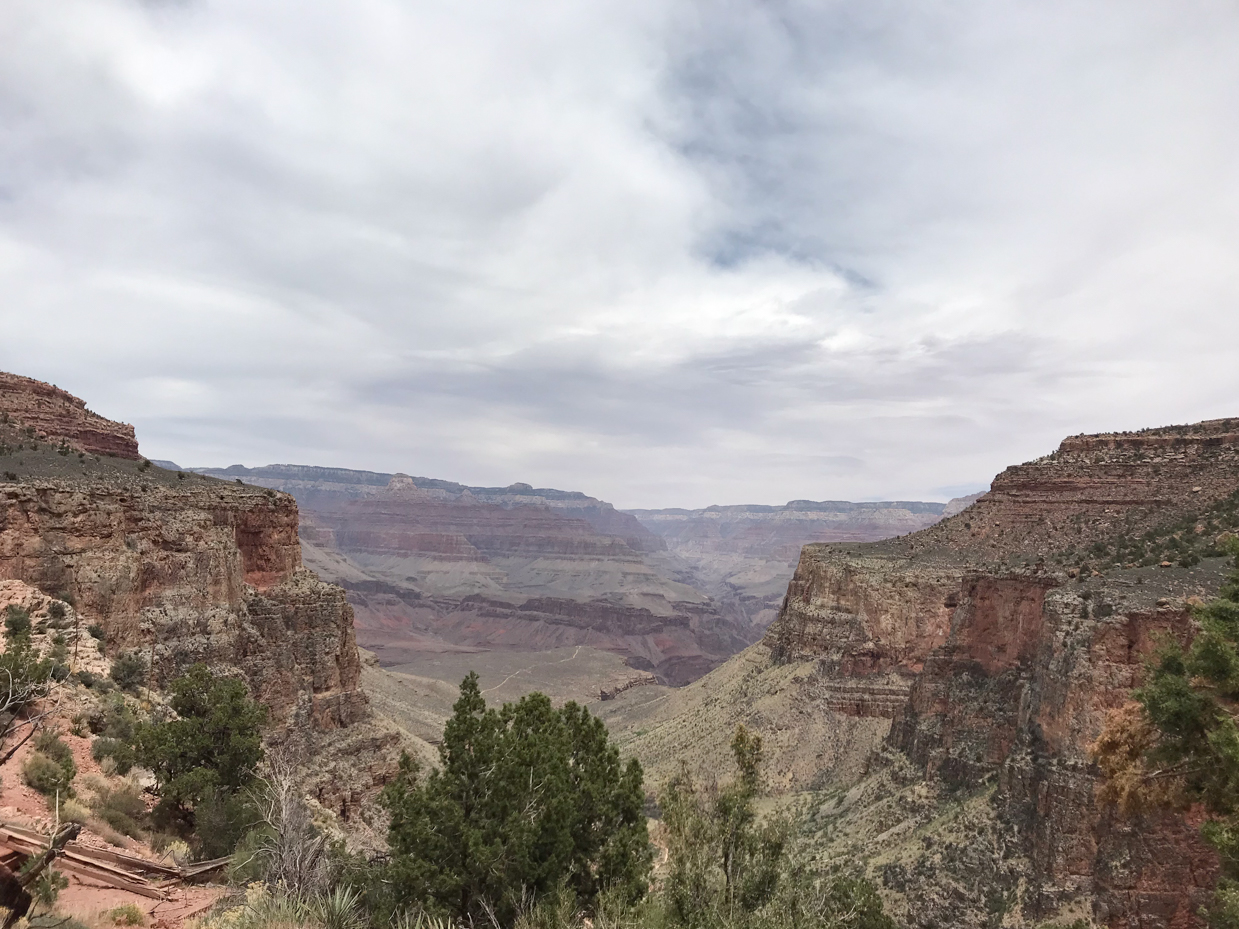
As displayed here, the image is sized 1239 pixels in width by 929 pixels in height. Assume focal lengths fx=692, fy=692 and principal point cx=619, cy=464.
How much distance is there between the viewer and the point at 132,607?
32656 mm

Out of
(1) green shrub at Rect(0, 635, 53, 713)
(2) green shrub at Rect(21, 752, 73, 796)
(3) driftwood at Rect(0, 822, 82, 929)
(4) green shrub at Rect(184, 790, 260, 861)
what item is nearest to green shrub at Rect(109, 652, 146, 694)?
(1) green shrub at Rect(0, 635, 53, 713)

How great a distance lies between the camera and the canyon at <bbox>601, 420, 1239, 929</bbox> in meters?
24.0

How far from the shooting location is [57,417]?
47.8 metres

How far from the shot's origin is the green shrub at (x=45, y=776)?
57.6 ft

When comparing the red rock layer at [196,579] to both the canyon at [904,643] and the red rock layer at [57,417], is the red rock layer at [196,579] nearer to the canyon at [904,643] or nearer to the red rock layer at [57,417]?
the canyon at [904,643]

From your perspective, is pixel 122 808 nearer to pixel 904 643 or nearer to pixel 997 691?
pixel 997 691

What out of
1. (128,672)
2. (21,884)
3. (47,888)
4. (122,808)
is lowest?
(122,808)

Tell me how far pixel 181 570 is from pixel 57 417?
2265 centimetres

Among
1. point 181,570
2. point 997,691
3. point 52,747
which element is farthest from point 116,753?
point 997,691

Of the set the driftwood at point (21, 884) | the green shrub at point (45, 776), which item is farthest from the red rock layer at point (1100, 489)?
the green shrub at point (45, 776)

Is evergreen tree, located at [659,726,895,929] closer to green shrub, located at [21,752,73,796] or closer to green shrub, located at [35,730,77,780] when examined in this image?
green shrub, located at [21,752,73,796]

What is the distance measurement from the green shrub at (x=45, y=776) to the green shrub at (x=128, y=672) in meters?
12.1

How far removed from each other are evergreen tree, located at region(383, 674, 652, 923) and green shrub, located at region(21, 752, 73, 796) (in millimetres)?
9096

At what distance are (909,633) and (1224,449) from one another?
22.3 m
